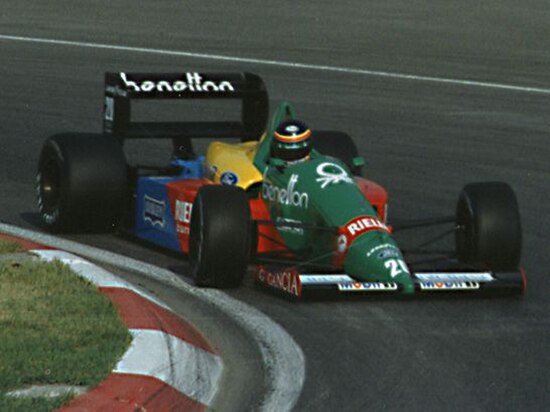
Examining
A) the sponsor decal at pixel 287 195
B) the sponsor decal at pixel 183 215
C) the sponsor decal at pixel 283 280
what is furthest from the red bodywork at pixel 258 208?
the sponsor decal at pixel 283 280

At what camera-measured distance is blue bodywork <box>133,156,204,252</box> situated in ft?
34.9

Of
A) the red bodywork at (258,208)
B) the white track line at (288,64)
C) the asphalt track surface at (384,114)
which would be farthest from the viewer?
the white track line at (288,64)

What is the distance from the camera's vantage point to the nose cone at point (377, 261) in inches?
357

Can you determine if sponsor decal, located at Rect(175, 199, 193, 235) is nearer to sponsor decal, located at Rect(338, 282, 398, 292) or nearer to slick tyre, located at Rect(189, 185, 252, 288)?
slick tyre, located at Rect(189, 185, 252, 288)

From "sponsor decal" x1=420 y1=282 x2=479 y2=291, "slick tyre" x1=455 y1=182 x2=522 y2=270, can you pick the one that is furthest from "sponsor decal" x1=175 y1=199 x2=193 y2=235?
"sponsor decal" x1=420 y1=282 x2=479 y2=291

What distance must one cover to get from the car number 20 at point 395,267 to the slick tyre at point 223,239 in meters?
0.78

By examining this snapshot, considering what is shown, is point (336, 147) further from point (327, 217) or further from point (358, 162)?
point (327, 217)

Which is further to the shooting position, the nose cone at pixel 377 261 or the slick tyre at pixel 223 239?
the slick tyre at pixel 223 239

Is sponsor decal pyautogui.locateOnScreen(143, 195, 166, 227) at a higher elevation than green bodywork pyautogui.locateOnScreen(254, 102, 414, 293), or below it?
below

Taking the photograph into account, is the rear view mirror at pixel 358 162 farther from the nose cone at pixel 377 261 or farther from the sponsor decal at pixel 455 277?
the sponsor decal at pixel 455 277

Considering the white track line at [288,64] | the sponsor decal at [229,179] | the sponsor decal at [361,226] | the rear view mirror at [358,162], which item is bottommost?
the white track line at [288,64]

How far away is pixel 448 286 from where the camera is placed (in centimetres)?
909

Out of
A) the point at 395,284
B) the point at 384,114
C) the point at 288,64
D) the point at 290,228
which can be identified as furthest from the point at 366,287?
the point at 288,64

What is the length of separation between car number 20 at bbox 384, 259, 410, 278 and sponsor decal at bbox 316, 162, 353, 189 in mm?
841
